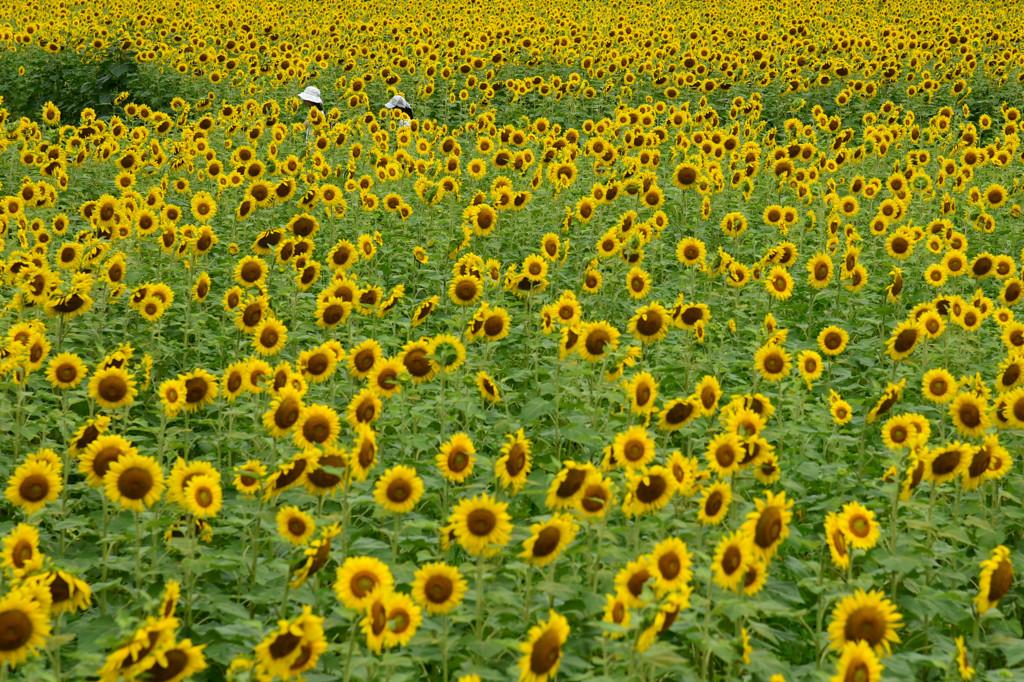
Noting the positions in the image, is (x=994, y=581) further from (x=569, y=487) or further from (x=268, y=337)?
(x=268, y=337)

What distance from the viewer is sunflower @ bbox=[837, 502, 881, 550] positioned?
3.65 metres

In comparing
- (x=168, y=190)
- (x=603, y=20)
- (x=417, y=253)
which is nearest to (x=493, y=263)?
(x=417, y=253)

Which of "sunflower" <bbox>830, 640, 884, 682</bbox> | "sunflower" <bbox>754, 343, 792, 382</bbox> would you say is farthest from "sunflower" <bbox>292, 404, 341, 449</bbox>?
"sunflower" <bbox>754, 343, 792, 382</bbox>

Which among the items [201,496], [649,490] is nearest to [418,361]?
[201,496]

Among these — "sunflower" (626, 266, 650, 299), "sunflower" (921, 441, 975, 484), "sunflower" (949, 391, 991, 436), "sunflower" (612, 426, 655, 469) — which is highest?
"sunflower" (626, 266, 650, 299)

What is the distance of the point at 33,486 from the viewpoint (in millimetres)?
3850

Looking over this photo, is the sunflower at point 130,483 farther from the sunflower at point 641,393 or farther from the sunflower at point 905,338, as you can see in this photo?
the sunflower at point 905,338

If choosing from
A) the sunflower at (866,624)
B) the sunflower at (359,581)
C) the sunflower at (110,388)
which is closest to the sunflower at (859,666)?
the sunflower at (866,624)

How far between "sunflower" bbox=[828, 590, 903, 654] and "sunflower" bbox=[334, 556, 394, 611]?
1.52 metres

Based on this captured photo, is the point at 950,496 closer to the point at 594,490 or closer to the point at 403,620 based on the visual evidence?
the point at 594,490

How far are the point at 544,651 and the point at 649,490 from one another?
94 cm

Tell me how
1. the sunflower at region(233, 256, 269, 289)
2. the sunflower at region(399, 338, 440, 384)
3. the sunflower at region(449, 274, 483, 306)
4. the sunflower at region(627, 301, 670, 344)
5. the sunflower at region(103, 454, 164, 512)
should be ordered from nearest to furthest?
the sunflower at region(103, 454, 164, 512) → the sunflower at region(399, 338, 440, 384) → the sunflower at region(627, 301, 670, 344) → the sunflower at region(449, 274, 483, 306) → the sunflower at region(233, 256, 269, 289)

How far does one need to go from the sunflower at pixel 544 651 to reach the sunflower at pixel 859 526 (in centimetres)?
137

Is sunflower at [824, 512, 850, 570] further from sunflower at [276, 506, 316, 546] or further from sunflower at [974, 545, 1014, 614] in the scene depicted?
sunflower at [276, 506, 316, 546]
